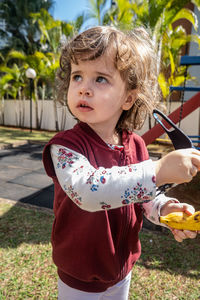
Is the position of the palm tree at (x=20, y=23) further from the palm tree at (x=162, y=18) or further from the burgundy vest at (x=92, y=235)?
the burgundy vest at (x=92, y=235)

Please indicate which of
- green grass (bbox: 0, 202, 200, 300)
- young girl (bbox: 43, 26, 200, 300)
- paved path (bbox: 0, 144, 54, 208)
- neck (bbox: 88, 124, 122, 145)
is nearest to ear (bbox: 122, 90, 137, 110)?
young girl (bbox: 43, 26, 200, 300)

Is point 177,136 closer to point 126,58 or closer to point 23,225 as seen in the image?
point 126,58

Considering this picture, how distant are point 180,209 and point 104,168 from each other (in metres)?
0.37

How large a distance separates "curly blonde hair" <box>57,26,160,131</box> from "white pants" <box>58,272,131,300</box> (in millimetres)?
686

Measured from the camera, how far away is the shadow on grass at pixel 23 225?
2.12 m

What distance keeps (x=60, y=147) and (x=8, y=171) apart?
386 centimetres

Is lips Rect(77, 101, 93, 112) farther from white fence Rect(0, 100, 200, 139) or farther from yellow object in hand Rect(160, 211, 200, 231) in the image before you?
white fence Rect(0, 100, 200, 139)

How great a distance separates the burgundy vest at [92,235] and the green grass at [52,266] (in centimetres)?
79

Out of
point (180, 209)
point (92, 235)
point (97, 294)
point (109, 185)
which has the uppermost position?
point (109, 185)

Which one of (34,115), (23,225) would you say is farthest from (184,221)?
(34,115)

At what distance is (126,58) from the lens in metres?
0.84

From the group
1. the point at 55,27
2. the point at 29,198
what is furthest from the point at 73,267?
the point at 55,27

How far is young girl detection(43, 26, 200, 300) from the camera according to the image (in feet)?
2.12

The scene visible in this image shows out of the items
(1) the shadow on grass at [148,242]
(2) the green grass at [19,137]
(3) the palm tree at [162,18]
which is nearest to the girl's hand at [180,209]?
(1) the shadow on grass at [148,242]
